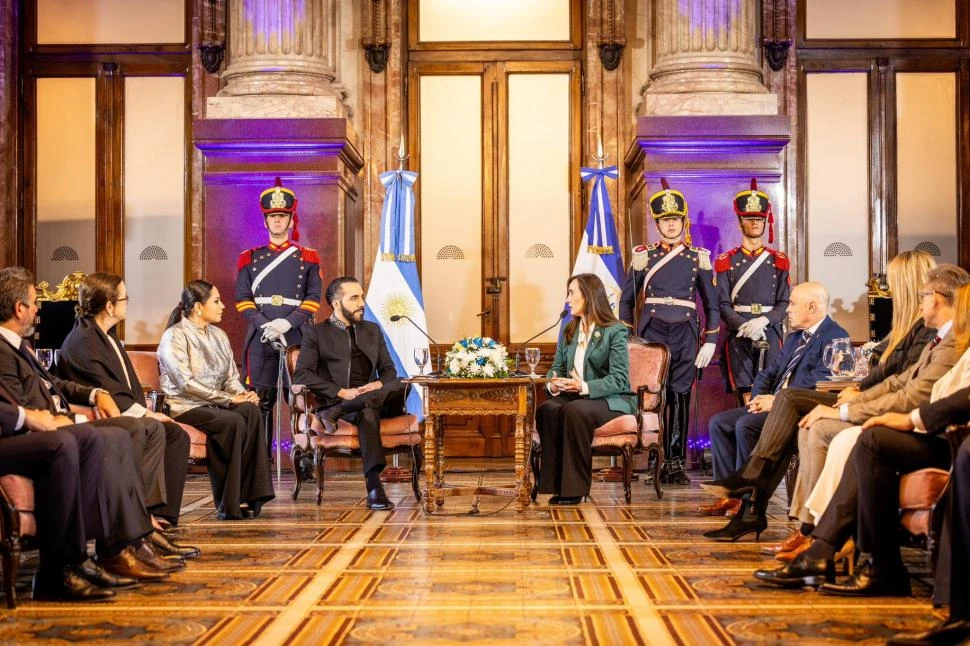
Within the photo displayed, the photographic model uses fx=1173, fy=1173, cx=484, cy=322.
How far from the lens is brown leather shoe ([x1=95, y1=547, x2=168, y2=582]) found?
4.71 metres

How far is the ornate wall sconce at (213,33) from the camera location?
1043 cm

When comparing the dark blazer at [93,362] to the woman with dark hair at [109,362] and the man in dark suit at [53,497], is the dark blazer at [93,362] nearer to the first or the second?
the woman with dark hair at [109,362]

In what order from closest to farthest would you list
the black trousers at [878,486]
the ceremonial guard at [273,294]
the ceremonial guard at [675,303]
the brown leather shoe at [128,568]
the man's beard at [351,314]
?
1. the black trousers at [878,486]
2. the brown leather shoe at [128,568]
3. the man's beard at [351,314]
4. the ceremonial guard at [675,303]
5. the ceremonial guard at [273,294]

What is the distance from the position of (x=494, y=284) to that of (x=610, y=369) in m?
3.51

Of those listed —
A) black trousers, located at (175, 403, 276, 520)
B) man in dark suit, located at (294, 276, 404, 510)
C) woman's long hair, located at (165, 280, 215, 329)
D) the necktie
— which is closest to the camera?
the necktie

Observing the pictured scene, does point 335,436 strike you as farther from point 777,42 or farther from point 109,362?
point 777,42

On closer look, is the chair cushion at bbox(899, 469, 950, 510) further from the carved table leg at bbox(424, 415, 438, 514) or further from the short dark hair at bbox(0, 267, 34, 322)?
the short dark hair at bbox(0, 267, 34, 322)

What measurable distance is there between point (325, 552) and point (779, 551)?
80.4 inches

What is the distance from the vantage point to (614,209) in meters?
10.3

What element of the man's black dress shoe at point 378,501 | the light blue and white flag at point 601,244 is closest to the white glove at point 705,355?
the light blue and white flag at point 601,244

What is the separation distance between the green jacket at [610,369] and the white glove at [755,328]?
140 cm

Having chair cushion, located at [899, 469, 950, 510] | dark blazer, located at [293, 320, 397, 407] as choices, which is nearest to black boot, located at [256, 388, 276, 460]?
dark blazer, located at [293, 320, 397, 407]

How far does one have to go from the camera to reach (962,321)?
4.52 metres

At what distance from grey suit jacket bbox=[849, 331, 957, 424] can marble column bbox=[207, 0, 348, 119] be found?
18.8ft
